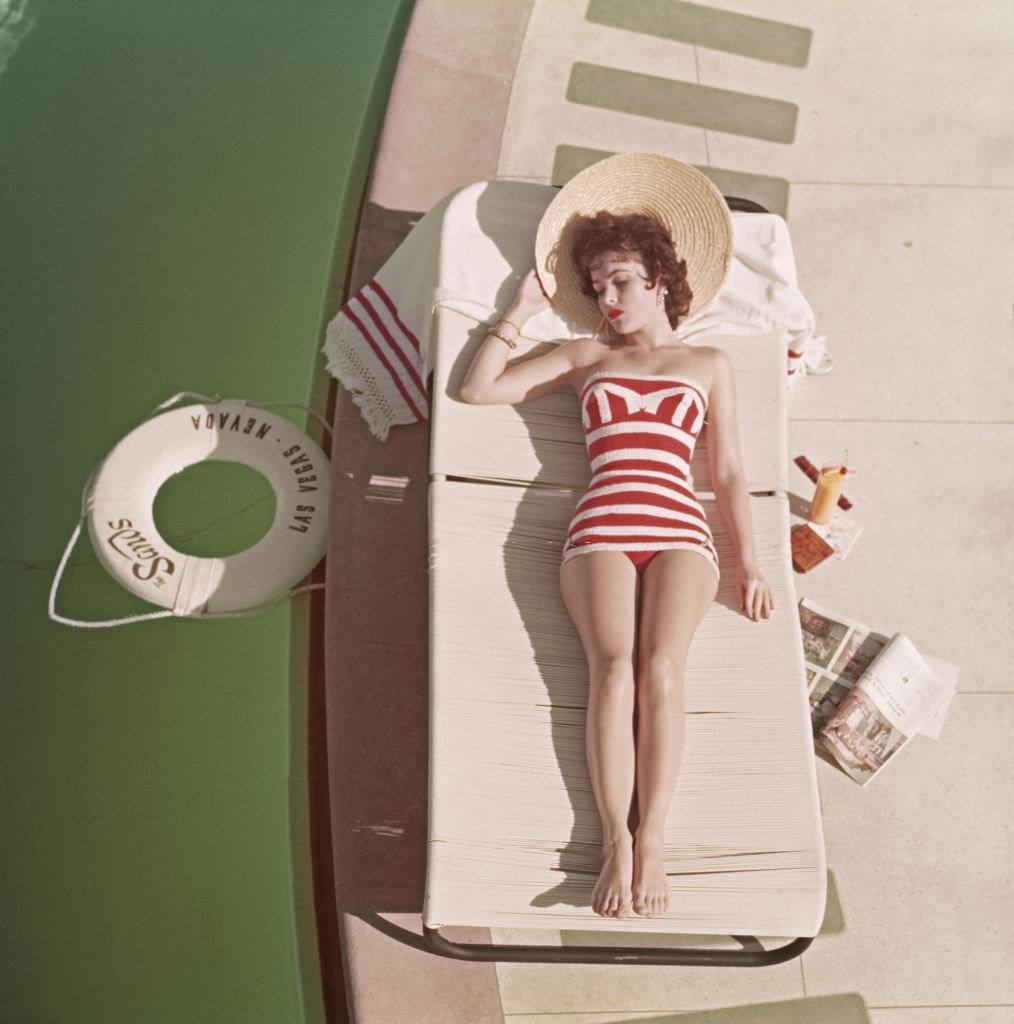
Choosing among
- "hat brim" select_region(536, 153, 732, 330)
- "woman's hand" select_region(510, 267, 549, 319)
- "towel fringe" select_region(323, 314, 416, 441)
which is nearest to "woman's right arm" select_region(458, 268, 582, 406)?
"woman's hand" select_region(510, 267, 549, 319)

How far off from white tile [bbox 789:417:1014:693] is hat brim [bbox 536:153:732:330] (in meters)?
0.96

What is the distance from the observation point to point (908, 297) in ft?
14.5

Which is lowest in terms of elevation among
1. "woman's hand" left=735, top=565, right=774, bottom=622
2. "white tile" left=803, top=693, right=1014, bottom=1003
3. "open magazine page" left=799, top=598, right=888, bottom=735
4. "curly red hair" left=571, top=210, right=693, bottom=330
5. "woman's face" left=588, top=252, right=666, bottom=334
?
"white tile" left=803, top=693, right=1014, bottom=1003

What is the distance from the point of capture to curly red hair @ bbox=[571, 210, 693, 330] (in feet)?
11.0

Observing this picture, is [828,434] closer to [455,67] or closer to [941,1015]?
[941,1015]

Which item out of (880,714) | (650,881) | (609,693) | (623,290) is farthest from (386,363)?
(880,714)

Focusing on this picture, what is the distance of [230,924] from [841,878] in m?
2.19

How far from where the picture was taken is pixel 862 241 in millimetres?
4551

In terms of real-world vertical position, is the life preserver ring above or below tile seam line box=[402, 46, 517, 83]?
Result: below

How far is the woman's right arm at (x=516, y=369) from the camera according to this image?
11.1ft

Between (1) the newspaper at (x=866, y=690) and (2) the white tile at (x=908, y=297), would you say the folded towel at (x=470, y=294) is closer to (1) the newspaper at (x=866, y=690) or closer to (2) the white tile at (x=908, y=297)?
(2) the white tile at (x=908, y=297)

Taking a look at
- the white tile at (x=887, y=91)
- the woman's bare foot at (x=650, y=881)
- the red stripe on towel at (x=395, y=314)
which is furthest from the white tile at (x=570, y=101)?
the woman's bare foot at (x=650, y=881)

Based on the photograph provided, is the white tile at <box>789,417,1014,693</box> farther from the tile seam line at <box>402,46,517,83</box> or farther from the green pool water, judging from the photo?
the tile seam line at <box>402,46,517,83</box>

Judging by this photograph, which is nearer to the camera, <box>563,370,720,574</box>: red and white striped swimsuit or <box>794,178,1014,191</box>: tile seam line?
<box>563,370,720,574</box>: red and white striped swimsuit
